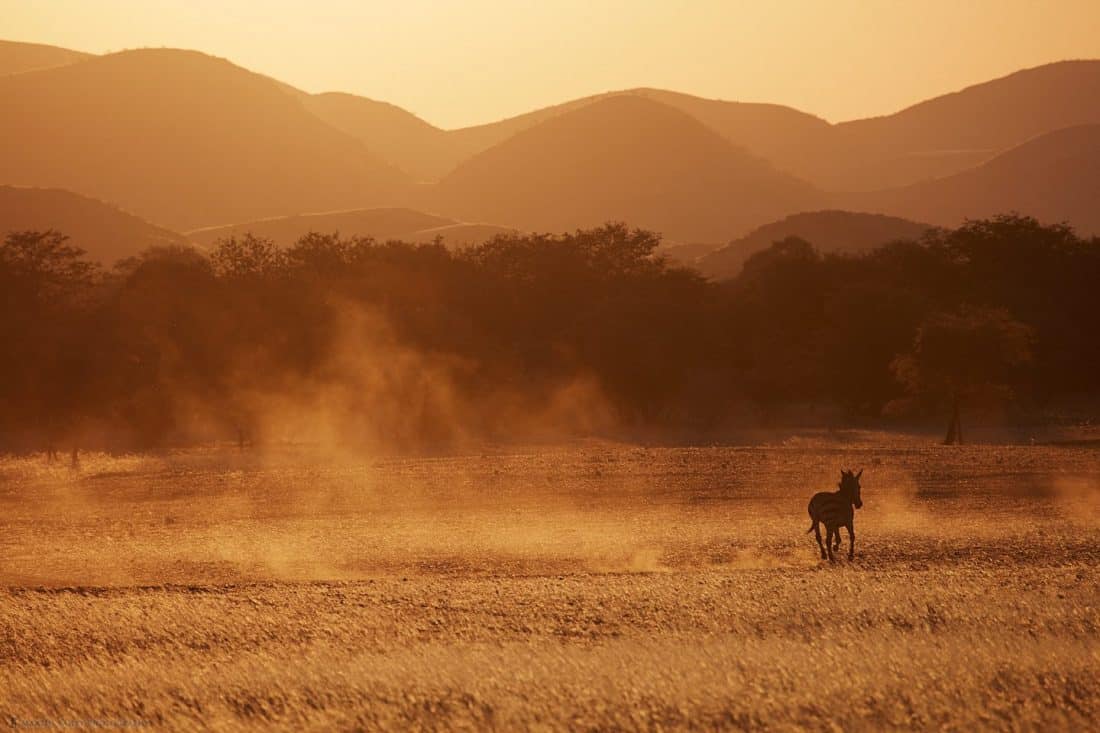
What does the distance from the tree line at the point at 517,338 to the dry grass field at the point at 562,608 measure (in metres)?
29.9

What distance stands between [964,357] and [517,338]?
34.9 metres

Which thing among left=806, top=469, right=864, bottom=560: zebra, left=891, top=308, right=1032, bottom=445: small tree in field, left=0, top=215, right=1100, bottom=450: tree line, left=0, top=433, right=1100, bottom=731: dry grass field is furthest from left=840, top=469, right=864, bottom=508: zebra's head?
left=891, top=308, right=1032, bottom=445: small tree in field

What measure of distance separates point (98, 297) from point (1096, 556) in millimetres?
66591

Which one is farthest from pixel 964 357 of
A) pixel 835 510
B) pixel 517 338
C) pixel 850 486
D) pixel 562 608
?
pixel 562 608

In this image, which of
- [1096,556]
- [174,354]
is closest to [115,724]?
[1096,556]

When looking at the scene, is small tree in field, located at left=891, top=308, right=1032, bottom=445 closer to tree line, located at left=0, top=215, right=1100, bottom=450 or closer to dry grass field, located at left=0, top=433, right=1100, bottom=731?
tree line, located at left=0, top=215, right=1100, bottom=450

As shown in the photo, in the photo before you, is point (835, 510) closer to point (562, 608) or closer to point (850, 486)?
point (850, 486)

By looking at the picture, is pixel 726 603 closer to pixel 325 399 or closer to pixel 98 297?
pixel 325 399

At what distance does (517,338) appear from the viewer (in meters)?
92.3

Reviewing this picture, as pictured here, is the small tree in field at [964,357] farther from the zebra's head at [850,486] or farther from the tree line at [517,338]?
the zebra's head at [850,486]

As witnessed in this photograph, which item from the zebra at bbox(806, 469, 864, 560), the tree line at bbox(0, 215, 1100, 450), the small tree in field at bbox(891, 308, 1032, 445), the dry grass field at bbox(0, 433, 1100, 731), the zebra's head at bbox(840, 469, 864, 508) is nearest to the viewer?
the dry grass field at bbox(0, 433, 1100, 731)

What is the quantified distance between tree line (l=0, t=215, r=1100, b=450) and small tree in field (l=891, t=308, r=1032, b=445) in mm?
114

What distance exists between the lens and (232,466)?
5506cm

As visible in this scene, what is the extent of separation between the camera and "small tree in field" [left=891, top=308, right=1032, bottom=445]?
218 feet
